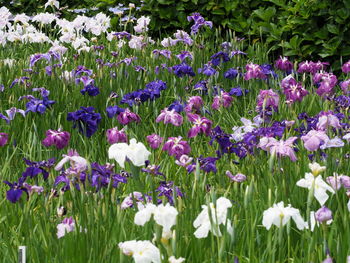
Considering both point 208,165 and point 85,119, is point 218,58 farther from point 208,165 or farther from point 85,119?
point 208,165

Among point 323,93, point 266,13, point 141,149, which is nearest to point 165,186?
point 141,149

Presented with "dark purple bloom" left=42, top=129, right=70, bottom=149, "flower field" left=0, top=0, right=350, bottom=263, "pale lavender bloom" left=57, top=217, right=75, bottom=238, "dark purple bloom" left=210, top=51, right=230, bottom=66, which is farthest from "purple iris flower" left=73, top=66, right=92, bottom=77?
"pale lavender bloom" left=57, top=217, right=75, bottom=238

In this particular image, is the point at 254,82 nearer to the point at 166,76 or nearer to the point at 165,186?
the point at 166,76

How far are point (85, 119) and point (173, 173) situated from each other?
1.66ft

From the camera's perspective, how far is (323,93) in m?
4.07

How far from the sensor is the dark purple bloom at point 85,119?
2.88 meters

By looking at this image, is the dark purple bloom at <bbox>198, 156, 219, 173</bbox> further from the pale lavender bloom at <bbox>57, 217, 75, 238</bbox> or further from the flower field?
the pale lavender bloom at <bbox>57, 217, 75, 238</bbox>

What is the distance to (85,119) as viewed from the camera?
2893mm

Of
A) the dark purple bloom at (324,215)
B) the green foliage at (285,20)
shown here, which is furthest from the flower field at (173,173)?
the green foliage at (285,20)

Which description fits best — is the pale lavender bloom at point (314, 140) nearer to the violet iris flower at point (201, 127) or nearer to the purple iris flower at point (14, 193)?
the violet iris flower at point (201, 127)

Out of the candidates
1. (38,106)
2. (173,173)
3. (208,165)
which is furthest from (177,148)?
(38,106)

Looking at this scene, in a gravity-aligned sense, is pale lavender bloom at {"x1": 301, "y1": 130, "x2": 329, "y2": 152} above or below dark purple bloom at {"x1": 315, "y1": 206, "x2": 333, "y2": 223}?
above

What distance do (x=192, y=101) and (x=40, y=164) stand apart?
1547 millimetres

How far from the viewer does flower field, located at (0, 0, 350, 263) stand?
184 centimetres
